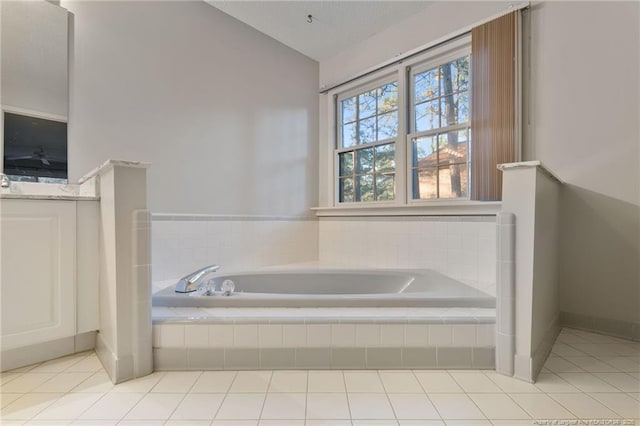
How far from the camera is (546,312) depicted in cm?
163

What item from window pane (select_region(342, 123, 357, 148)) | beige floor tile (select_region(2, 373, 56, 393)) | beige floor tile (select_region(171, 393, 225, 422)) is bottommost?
beige floor tile (select_region(171, 393, 225, 422))

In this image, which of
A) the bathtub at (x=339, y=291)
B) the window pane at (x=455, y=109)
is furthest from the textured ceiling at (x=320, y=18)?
the bathtub at (x=339, y=291)

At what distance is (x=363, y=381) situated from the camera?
1.31m

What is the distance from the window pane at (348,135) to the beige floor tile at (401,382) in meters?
2.30

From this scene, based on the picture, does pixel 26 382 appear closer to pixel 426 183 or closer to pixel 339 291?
pixel 339 291

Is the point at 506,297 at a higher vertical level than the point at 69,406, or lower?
higher

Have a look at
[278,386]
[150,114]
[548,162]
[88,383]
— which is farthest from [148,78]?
[548,162]

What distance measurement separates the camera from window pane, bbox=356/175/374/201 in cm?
302

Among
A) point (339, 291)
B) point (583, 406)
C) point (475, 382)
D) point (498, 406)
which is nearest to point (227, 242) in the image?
point (339, 291)

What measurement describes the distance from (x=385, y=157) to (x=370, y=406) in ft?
7.22

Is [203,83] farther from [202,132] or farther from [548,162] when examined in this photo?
[548,162]

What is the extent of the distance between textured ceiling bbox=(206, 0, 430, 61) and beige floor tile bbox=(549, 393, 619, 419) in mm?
2677

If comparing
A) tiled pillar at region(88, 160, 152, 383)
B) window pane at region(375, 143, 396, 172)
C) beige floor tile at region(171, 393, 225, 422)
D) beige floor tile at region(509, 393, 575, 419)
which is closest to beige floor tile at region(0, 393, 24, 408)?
tiled pillar at region(88, 160, 152, 383)

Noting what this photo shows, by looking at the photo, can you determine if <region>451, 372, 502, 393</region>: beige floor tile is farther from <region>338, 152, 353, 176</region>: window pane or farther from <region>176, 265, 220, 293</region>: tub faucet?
<region>338, 152, 353, 176</region>: window pane
